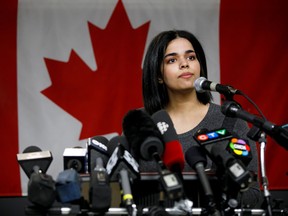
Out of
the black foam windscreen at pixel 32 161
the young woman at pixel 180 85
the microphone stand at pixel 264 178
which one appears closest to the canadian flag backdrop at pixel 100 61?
the young woman at pixel 180 85

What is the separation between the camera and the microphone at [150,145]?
1289mm

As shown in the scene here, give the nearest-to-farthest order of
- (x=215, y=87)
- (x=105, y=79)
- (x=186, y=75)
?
(x=215, y=87) → (x=186, y=75) → (x=105, y=79)

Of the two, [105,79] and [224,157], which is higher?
[105,79]

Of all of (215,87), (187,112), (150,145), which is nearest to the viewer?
(150,145)

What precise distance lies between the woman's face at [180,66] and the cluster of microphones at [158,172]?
757mm

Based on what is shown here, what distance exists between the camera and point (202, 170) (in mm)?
1433

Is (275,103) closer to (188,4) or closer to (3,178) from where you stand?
(188,4)

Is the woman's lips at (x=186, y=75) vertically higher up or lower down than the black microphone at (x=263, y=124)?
higher up

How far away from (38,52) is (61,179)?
2.02m

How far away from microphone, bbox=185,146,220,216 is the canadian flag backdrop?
1.85 metres

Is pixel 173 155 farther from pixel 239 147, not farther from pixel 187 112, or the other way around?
pixel 187 112

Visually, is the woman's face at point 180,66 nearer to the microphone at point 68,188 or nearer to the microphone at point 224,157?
the microphone at point 224,157

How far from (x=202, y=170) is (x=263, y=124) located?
0.74 ft

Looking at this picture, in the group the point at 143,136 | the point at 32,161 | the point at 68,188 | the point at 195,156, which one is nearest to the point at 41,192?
the point at 68,188
